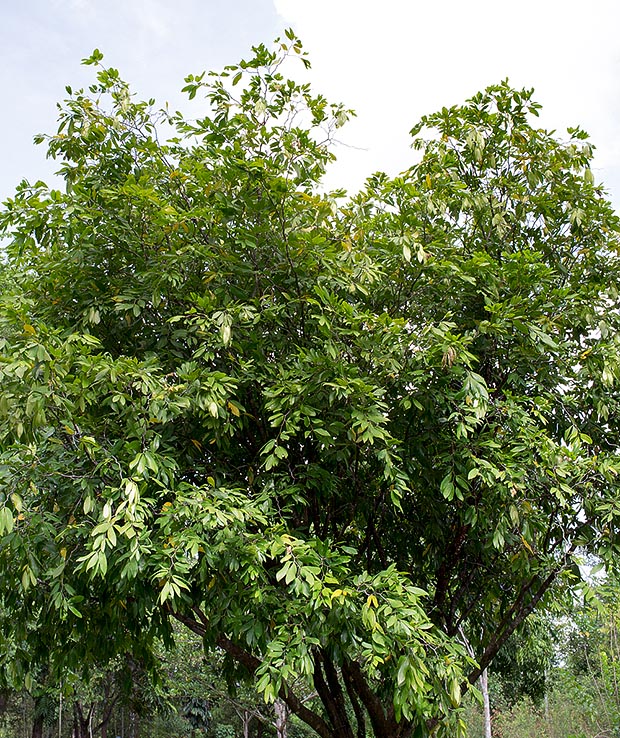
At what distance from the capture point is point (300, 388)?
13.3ft

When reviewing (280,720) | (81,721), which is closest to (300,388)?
(280,720)

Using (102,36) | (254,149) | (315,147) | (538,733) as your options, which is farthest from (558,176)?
(538,733)

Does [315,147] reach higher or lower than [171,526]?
higher

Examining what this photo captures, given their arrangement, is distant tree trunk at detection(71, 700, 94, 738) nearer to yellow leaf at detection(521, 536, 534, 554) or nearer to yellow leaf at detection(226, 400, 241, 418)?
yellow leaf at detection(521, 536, 534, 554)

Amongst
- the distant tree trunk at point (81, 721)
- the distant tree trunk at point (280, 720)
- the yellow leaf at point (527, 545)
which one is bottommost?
the distant tree trunk at point (81, 721)

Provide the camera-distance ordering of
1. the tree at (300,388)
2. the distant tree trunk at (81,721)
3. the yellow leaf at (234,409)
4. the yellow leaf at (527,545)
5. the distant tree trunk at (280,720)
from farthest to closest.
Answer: the distant tree trunk at (81,721) → the distant tree trunk at (280,720) → the yellow leaf at (527,545) → the yellow leaf at (234,409) → the tree at (300,388)

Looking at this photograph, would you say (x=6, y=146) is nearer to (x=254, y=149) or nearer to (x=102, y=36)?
(x=102, y=36)

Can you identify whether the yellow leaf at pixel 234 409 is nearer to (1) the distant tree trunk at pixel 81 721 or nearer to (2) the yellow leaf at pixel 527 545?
(2) the yellow leaf at pixel 527 545

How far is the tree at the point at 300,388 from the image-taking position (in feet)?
12.4

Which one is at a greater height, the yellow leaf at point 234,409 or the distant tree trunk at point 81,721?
the yellow leaf at point 234,409

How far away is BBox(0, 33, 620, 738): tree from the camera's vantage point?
3787mm

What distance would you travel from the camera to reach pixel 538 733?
16.0 meters

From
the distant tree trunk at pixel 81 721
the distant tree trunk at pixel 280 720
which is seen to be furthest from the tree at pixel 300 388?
the distant tree trunk at pixel 81 721

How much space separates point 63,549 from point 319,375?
1.78 metres
